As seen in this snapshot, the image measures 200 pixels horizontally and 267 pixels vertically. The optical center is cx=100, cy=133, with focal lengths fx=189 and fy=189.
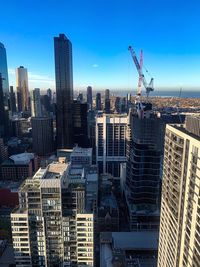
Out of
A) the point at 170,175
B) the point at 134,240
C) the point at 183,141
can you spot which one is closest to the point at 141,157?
the point at 134,240

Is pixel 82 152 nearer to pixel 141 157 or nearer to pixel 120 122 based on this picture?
pixel 120 122

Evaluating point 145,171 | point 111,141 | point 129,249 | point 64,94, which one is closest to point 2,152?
point 64,94

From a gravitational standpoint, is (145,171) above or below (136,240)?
above

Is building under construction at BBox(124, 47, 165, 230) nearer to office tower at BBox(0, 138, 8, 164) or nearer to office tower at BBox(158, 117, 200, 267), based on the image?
office tower at BBox(158, 117, 200, 267)

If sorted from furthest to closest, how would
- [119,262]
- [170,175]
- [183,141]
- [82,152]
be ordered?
[82,152] → [119,262] → [170,175] → [183,141]

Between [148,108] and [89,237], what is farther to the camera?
[148,108]

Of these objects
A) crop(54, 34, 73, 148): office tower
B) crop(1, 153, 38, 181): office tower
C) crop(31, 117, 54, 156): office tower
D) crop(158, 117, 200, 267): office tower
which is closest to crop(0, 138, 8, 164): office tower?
crop(1, 153, 38, 181): office tower

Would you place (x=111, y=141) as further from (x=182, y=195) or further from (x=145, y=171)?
(x=182, y=195)
